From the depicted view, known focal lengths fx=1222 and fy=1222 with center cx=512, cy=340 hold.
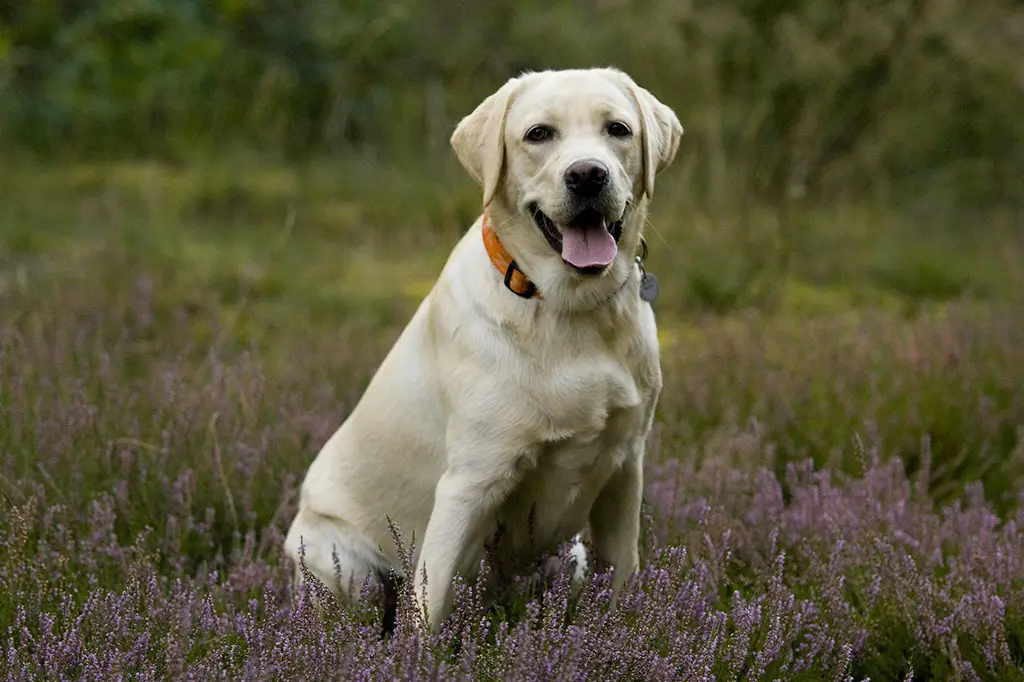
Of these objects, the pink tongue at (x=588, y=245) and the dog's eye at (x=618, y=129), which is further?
the dog's eye at (x=618, y=129)

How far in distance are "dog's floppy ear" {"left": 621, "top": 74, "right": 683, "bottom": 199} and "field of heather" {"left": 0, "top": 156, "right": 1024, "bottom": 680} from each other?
16cm

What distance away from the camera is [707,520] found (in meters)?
3.14

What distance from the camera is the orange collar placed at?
2801mm

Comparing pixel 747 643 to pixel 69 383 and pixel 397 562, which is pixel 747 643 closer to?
pixel 397 562

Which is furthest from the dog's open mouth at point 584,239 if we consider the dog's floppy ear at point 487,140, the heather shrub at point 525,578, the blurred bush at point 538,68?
the blurred bush at point 538,68

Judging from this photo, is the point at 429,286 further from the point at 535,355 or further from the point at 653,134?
the point at 535,355

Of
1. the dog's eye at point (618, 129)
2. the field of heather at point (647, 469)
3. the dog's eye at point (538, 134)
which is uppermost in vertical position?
the dog's eye at point (618, 129)

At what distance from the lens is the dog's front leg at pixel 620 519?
9.66 feet

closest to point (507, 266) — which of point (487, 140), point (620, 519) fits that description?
point (487, 140)

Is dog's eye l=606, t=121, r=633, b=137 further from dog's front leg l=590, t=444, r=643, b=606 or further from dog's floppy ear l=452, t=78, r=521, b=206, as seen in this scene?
dog's front leg l=590, t=444, r=643, b=606

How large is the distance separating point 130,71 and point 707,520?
6544mm

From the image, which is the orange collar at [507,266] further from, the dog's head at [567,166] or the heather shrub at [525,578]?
the heather shrub at [525,578]

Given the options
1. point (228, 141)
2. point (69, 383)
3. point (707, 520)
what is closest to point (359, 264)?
point (228, 141)

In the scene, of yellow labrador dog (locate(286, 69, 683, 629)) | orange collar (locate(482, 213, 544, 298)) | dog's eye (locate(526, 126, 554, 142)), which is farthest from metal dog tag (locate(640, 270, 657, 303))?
dog's eye (locate(526, 126, 554, 142))
